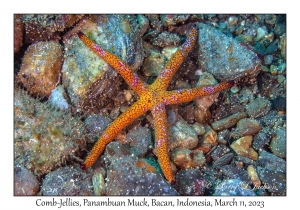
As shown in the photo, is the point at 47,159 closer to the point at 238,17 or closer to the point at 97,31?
the point at 97,31

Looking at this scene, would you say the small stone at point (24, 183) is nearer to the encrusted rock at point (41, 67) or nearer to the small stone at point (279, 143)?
the encrusted rock at point (41, 67)

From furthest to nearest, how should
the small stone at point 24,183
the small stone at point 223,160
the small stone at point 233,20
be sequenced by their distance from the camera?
the small stone at point 233,20 < the small stone at point 223,160 < the small stone at point 24,183

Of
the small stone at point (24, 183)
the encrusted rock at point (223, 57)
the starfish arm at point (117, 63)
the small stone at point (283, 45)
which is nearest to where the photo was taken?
the small stone at point (24, 183)

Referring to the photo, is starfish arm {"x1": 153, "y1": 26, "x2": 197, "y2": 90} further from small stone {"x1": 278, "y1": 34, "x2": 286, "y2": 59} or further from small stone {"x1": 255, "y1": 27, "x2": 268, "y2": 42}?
small stone {"x1": 278, "y1": 34, "x2": 286, "y2": 59}

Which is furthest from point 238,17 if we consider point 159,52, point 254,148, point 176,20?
point 254,148

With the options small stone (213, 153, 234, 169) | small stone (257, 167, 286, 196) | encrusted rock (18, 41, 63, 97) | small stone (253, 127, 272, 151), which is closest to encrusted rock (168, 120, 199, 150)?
small stone (213, 153, 234, 169)

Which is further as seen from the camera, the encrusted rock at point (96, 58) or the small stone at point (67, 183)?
the encrusted rock at point (96, 58)

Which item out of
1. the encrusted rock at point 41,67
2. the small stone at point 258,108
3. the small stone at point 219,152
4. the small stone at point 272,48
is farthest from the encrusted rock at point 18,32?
the small stone at point 272,48
